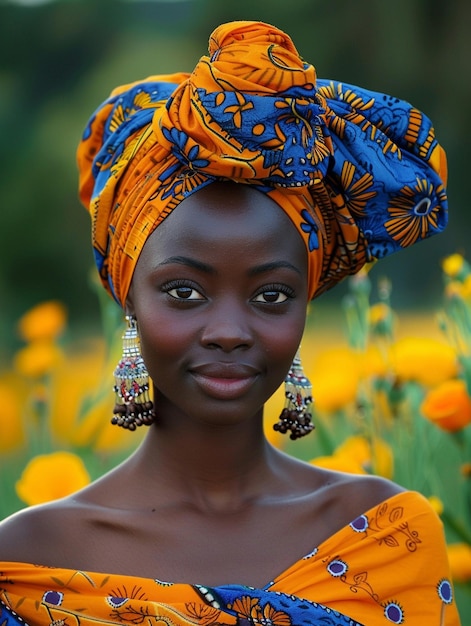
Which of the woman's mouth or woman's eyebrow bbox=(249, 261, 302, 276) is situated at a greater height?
woman's eyebrow bbox=(249, 261, 302, 276)

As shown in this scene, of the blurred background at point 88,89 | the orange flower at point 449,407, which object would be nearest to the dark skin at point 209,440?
the orange flower at point 449,407

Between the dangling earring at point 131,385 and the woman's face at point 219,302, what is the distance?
0.28 feet

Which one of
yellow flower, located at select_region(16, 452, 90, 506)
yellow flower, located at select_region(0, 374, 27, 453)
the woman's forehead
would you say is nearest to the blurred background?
yellow flower, located at select_region(0, 374, 27, 453)

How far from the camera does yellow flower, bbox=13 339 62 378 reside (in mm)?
3982

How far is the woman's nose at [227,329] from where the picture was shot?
2.43 meters

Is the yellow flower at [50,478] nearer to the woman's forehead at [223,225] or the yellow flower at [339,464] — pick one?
the yellow flower at [339,464]

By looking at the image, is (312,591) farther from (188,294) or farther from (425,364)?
(425,364)

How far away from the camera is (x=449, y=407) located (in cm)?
342

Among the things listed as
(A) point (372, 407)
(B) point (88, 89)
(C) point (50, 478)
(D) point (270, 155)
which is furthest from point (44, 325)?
(B) point (88, 89)

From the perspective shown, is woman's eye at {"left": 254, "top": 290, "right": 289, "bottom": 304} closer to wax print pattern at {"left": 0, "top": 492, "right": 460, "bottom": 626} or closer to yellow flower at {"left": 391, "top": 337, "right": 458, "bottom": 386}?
wax print pattern at {"left": 0, "top": 492, "right": 460, "bottom": 626}

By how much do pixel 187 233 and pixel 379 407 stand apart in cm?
137

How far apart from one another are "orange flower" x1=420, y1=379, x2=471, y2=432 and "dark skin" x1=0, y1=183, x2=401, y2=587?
1.97 feet

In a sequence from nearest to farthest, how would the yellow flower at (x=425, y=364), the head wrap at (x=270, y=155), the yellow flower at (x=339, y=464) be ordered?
the head wrap at (x=270, y=155) < the yellow flower at (x=339, y=464) < the yellow flower at (x=425, y=364)

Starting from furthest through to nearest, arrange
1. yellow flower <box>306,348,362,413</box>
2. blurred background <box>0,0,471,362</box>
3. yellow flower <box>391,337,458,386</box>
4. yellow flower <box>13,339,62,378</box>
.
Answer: blurred background <box>0,0,471,362</box>, yellow flower <box>13,339,62,378</box>, yellow flower <box>306,348,362,413</box>, yellow flower <box>391,337,458,386</box>
